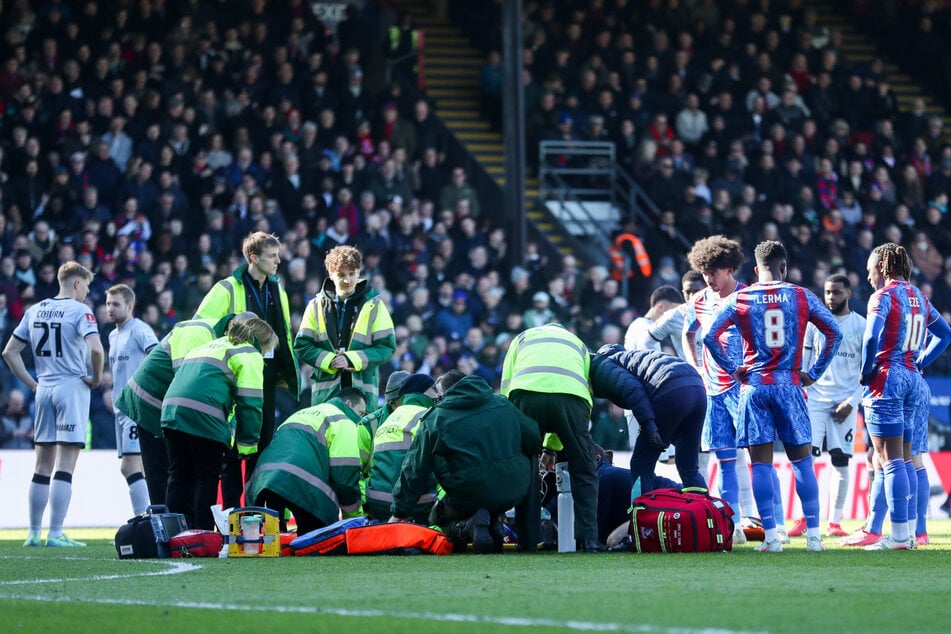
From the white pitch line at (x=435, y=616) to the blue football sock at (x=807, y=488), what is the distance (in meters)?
4.47

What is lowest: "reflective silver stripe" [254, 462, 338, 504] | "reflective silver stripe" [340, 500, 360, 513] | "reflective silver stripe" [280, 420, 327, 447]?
"reflective silver stripe" [340, 500, 360, 513]

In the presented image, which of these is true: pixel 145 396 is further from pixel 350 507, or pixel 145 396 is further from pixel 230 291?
pixel 350 507

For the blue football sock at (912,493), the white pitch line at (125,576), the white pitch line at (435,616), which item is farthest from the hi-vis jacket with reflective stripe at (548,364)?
the white pitch line at (435,616)

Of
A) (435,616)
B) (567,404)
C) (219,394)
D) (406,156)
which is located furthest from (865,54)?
(435,616)

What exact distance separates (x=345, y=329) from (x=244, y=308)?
842 mm

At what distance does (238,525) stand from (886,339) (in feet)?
15.4

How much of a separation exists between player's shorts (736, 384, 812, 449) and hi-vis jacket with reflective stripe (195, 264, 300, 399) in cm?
365

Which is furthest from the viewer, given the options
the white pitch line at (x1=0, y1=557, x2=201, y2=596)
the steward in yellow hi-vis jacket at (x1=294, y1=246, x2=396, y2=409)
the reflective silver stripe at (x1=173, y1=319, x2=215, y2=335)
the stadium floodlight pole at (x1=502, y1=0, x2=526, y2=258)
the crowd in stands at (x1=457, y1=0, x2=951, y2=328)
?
the crowd in stands at (x1=457, y1=0, x2=951, y2=328)

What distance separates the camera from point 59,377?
42.7 ft

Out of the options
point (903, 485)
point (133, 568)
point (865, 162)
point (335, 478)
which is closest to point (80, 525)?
point (335, 478)

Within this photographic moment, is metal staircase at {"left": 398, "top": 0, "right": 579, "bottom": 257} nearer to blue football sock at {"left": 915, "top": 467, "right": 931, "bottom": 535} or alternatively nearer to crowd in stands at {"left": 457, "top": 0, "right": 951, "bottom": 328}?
crowd in stands at {"left": 457, "top": 0, "right": 951, "bottom": 328}


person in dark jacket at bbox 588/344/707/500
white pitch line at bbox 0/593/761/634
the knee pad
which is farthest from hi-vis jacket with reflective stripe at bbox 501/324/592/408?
the knee pad

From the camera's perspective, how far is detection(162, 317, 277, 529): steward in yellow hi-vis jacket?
10445mm

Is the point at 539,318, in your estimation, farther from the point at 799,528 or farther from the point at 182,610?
the point at 182,610
